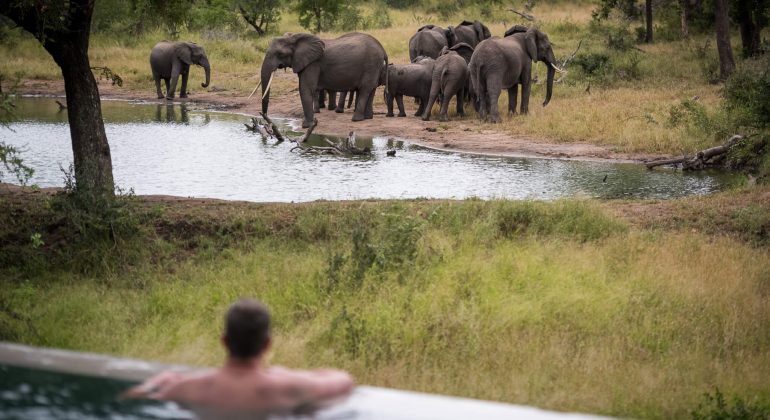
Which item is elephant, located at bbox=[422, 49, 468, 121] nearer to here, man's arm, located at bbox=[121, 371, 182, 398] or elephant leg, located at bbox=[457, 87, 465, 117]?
elephant leg, located at bbox=[457, 87, 465, 117]

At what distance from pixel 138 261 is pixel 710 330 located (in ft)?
17.8

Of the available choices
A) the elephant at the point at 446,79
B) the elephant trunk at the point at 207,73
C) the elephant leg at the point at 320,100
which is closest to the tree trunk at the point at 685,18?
the elephant at the point at 446,79

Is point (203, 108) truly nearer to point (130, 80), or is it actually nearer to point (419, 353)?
point (130, 80)

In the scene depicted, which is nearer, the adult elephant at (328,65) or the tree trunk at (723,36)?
the adult elephant at (328,65)

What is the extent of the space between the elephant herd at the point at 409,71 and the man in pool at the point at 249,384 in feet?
64.3

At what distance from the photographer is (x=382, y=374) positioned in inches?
260

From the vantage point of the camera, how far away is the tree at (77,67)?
10.1 m

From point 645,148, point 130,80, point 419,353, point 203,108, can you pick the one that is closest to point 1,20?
point 419,353

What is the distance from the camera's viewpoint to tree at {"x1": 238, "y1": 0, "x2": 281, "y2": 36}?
41.4 meters

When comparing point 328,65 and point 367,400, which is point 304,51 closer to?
point 328,65

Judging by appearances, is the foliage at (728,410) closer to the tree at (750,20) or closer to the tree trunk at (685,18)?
the tree at (750,20)

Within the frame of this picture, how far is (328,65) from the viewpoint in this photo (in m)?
23.9

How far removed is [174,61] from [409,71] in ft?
30.8

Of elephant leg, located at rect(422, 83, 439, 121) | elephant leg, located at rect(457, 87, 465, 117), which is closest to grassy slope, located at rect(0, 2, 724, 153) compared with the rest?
elephant leg, located at rect(457, 87, 465, 117)
